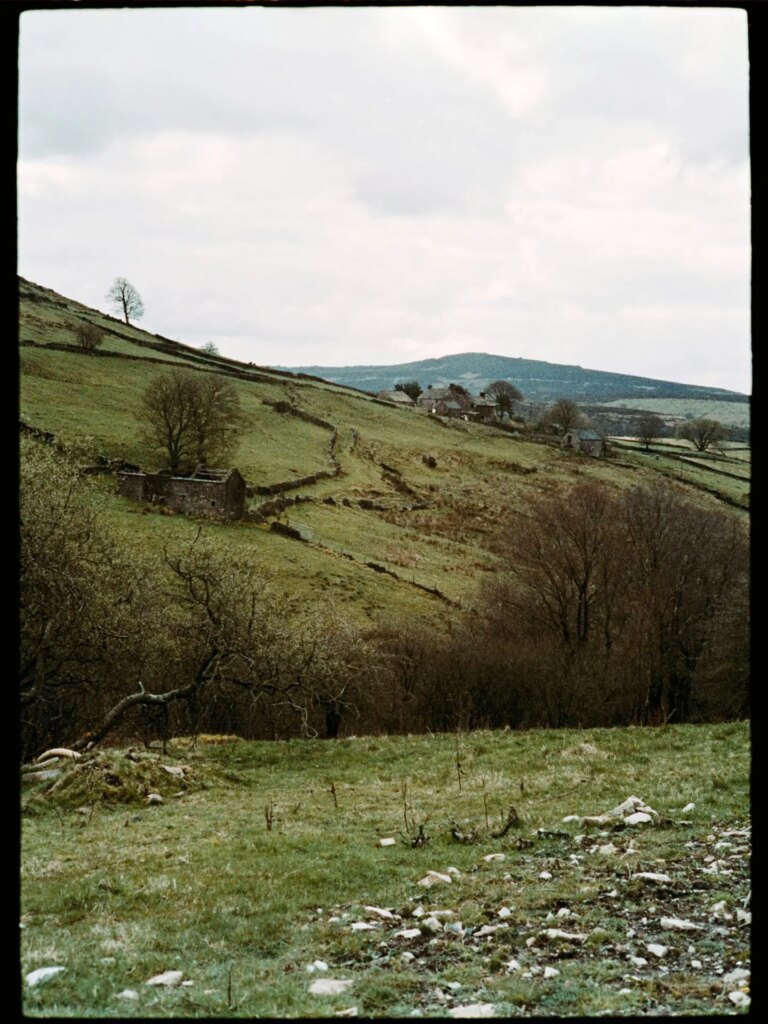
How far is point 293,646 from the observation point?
30.5m

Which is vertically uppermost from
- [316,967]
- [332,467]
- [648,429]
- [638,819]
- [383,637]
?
[648,429]

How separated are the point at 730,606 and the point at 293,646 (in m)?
25.0

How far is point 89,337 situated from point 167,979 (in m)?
105

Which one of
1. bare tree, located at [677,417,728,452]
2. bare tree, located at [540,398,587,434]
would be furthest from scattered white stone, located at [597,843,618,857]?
bare tree, located at [677,417,728,452]

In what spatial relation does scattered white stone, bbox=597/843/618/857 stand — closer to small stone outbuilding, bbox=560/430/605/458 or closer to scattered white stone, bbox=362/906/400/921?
scattered white stone, bbox=362/906/400/921

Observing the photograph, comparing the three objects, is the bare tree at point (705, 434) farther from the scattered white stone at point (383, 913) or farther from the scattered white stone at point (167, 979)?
the scattered white stone at point (167, 979)

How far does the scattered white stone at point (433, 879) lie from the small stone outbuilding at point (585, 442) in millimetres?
119207

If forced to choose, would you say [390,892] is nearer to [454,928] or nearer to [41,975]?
[454,928]

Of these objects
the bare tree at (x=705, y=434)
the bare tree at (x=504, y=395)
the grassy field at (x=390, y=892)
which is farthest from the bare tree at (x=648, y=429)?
the grassy field at (x=390, y=892)

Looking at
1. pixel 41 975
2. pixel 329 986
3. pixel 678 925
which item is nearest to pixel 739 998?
pixel 678 925

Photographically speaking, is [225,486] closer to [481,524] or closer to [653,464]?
[481,524]

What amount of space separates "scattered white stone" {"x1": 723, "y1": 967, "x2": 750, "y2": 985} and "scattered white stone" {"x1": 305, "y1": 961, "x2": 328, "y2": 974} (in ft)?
10.9

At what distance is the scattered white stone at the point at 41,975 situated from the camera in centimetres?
670

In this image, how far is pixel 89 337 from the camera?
103 meters
